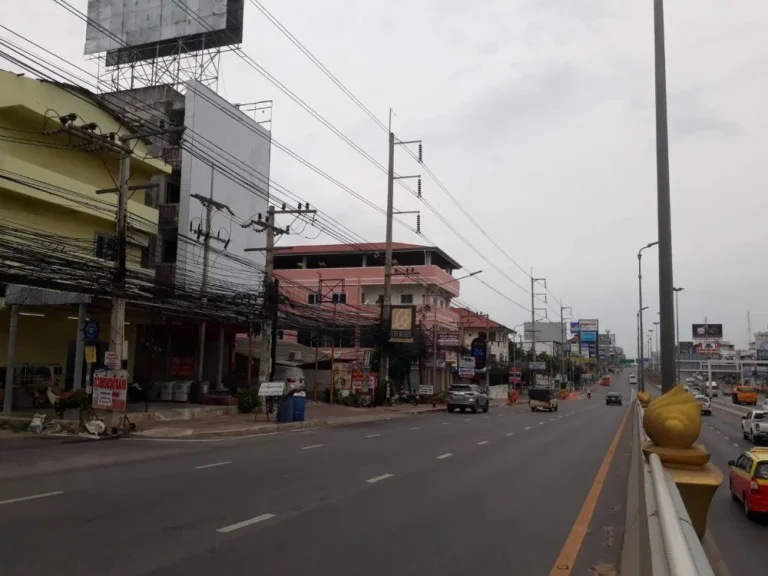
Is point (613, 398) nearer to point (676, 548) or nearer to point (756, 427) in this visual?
point (756, 427)

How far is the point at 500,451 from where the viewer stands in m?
18.4

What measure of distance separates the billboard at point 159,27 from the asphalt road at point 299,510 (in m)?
28.9

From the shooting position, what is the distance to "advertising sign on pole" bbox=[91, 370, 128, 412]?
20.0m

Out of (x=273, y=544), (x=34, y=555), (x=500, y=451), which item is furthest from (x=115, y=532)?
(x=500, y=451)

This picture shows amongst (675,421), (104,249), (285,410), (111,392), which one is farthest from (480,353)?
(675,421)

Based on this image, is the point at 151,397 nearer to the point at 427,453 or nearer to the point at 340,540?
the point at 427,453

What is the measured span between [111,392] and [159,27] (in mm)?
28114

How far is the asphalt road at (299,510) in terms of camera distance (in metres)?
6.80

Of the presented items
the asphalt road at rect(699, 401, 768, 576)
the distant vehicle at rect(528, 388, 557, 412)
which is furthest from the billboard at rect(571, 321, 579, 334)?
the asphalt road at rect(699, 401, 768, 576)

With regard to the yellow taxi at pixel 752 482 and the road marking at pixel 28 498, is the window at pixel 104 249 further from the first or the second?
the yellow taxi at pixel 752 482

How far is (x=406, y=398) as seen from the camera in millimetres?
48125

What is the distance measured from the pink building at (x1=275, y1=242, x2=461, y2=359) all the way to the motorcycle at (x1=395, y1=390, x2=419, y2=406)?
8827mm

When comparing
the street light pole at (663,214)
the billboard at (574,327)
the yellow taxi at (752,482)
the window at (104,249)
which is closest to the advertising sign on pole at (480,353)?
the window at (104,249)

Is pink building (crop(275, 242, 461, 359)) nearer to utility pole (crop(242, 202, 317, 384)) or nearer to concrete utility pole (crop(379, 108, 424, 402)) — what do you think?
concrete utility pole (crop(379, 108, 424, 402))
